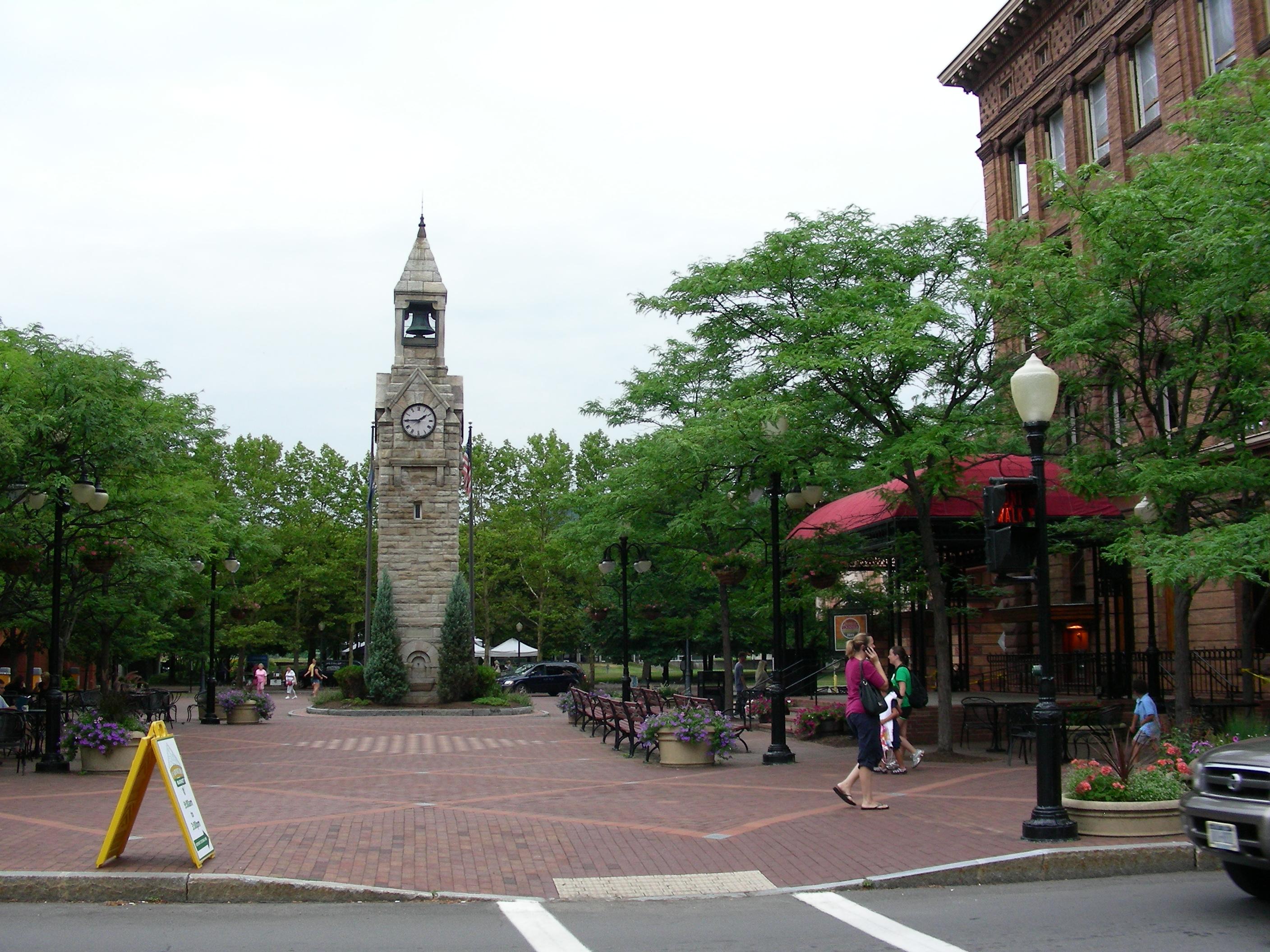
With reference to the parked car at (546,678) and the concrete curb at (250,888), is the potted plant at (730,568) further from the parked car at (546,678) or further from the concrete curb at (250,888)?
the parked car at (546,678)

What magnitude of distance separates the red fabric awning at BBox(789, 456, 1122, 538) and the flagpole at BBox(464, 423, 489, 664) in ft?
62.2

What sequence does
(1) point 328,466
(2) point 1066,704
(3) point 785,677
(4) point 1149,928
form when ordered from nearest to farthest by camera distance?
1. (4) point 1149,928
2. (2) point 1066,704
3. (3) point 785,677
4. (1) point 328,466

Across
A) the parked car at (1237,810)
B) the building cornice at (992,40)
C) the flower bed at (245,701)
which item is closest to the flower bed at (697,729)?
the parked car at (1237,810)

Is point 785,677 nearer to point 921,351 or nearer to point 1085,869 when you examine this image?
point 921,351

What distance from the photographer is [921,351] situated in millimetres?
15547

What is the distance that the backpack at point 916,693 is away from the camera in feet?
56.6

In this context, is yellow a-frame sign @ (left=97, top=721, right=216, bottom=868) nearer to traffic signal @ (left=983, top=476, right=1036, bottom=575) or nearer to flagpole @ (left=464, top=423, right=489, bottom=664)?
traffic signal @ (left=983, top=476, right=1036, bottom=575)

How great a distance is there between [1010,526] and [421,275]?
109 ft

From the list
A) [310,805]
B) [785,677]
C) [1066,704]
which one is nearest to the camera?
[310,805]

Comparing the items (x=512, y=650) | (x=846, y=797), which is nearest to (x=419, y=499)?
(x=512, y=650)

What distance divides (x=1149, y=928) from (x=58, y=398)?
15.1 meters

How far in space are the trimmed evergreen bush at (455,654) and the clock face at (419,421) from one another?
556 centimetres

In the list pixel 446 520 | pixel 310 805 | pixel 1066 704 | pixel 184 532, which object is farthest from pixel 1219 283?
pixel 446 520

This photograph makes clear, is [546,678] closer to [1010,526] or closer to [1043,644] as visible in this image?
[1010,526]
